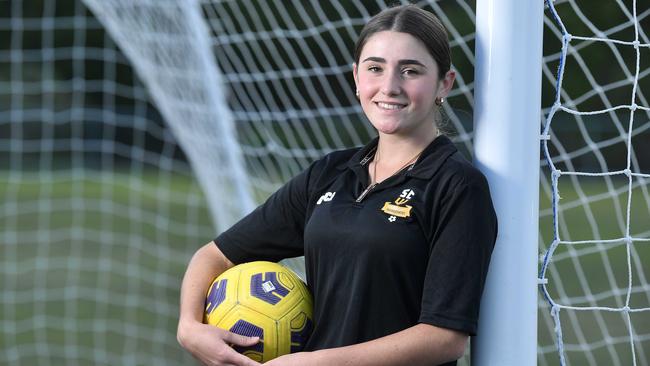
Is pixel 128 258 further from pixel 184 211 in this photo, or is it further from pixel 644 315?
pixel 644 315

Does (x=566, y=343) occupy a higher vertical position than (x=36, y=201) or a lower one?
lower

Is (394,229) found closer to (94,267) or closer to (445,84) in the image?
(445,84)

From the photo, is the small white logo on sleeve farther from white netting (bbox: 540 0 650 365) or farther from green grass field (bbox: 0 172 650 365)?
green grass field (bbox: 0 172 650 365)

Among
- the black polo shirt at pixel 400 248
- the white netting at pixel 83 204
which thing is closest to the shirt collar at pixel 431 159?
the black polo shirt at pixel 400 248

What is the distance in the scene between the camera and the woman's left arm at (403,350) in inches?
72.0

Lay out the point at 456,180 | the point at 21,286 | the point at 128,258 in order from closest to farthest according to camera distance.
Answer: the point at 456,180
the point at 21,286
the point at 128,258

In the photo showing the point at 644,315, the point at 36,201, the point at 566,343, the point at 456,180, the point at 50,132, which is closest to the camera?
the point at 456,180

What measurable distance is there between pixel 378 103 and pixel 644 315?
4.68 meters

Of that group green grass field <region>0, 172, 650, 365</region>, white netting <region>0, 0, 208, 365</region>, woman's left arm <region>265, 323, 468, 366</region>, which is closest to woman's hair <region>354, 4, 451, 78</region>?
woman's left arm <region>265, 323, 468, 366</region>

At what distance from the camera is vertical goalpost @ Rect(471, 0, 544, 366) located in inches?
80.2

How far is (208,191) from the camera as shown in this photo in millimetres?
4738

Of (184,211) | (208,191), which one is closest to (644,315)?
(208,191)

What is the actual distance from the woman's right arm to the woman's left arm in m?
0.19

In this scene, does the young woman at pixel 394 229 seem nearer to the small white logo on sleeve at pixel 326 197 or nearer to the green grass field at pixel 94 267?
the small white logo on sleeve at pixel 326 197
